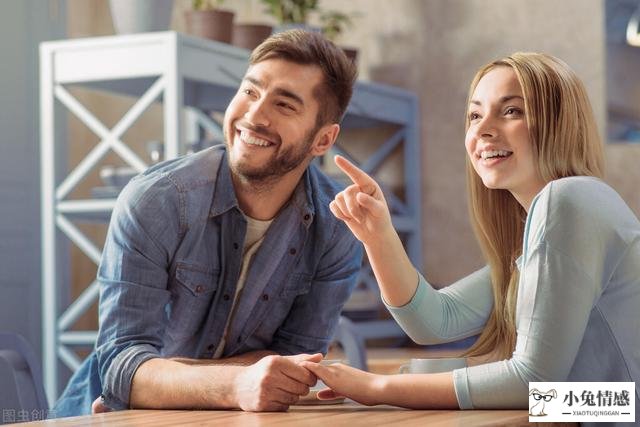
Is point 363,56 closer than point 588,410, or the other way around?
point 588,410

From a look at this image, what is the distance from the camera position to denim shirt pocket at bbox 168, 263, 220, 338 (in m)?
1.86

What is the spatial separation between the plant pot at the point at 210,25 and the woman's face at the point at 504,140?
1.95 metres

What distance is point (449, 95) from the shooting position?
13.5 feet

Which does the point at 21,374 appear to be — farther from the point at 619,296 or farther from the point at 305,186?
the point at 619,296

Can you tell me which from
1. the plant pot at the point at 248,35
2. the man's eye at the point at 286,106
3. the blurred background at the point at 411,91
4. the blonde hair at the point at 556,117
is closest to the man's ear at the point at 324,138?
the man's eye at the point at 286,106

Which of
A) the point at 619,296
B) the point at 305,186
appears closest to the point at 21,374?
the point at 305,186

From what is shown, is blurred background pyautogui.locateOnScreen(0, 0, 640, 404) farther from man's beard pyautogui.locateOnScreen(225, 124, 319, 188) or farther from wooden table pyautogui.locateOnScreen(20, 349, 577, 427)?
wooden table pyautogui.locateOnScreen(20, 349, 577, 427)

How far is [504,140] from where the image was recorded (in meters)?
1.54

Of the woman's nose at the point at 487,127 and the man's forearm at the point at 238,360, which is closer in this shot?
the woman's nose at the point at 487,127

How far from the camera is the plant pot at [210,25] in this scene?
134 inches

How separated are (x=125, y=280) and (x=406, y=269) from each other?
1.55 ft
